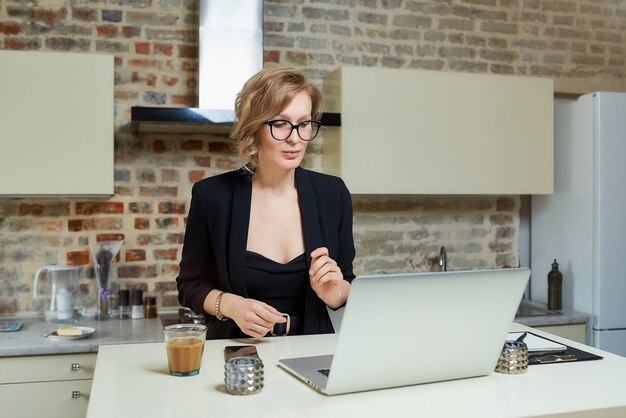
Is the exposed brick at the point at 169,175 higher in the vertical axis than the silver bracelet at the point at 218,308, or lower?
higher

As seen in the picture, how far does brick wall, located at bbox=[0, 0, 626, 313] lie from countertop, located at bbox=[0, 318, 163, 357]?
281mm

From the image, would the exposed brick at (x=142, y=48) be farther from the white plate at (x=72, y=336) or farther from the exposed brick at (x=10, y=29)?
the white plate at (x=72, y=336)

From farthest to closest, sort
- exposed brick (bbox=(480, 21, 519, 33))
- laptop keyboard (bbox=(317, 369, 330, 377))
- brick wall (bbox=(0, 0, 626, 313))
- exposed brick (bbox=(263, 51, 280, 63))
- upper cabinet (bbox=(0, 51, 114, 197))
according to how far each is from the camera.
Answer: exposed brick (bbox=(480, 21, 519, 33)) < exposed brick (bbox=(263, 51, 280, 63)) < brick wall (bbox=(0, 0, 626, 313)) < upper cabinet (bbox=(0, 51, 114, 197)) < laptop keyboard (bbox=(317, 369, 330, 377))

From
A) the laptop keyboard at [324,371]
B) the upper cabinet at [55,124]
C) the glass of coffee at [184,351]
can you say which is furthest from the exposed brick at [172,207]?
the laptop keyboard at [324,371]

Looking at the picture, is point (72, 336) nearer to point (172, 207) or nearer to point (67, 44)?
point (172, 207)

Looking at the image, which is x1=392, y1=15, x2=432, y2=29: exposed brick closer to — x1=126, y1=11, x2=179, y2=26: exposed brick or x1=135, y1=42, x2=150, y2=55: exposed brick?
x1=126, y1=11, x2=179, y2=26: exposed brick

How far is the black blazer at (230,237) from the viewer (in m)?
2.07

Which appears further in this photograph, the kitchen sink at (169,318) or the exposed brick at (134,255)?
the exposed brick at (134,255)

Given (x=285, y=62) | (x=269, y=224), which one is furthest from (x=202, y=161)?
(x=269, y=224)

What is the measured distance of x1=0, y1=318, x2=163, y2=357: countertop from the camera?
278cm

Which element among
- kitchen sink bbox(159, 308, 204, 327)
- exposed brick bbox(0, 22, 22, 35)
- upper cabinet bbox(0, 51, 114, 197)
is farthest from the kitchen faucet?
exposed brick bbox(0, 22, 22, 35)

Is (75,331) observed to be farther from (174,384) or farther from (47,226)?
(174,384)

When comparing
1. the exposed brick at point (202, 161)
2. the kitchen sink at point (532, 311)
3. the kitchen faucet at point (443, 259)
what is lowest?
the kitchen sink at point (532, 311)

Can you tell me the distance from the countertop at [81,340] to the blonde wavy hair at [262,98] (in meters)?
1.21
